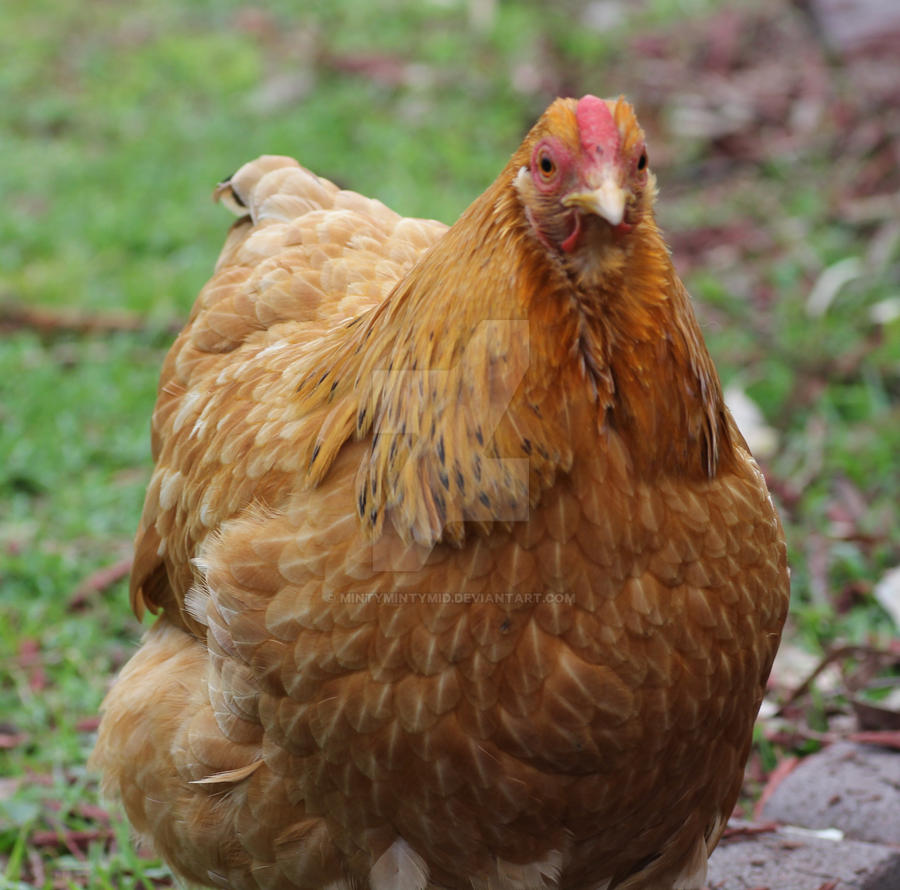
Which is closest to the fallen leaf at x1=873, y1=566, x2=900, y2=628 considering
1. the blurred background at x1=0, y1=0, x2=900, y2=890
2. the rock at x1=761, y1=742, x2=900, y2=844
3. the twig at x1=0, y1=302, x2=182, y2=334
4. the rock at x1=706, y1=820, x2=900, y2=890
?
the blurred background at x1=0, y1=0, x2=900, y2=890

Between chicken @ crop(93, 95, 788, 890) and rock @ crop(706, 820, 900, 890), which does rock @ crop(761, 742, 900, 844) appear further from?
chicken @ crop(93, 95, 788, 890)

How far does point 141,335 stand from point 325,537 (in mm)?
Result: 3805

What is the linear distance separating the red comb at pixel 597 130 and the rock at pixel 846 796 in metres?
2.07

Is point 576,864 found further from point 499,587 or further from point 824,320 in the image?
point 824,320

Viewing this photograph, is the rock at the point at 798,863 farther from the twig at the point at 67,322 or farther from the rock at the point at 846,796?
the twig at the point at 67,322

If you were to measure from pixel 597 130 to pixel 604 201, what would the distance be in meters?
0.16

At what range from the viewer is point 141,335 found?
590 cm

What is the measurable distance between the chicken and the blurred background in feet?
3.81

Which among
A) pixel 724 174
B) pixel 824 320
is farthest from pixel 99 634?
pixel 724 174

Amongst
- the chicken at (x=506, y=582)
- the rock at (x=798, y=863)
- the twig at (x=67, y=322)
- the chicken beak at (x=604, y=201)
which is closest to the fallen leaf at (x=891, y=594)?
the rock at (x=798, y=863)

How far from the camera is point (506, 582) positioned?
2213 mm

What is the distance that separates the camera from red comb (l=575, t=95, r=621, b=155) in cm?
210

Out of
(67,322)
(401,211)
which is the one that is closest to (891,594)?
(401,211)

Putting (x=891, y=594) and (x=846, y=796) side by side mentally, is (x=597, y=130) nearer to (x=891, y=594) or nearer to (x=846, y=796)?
(x=846, y=796)
